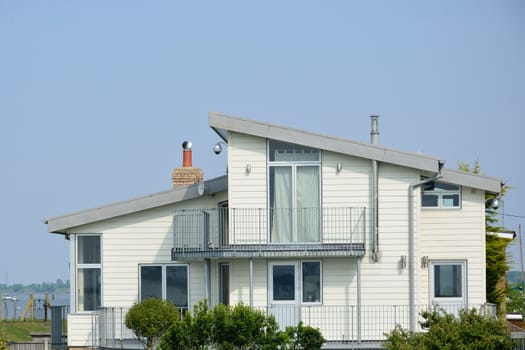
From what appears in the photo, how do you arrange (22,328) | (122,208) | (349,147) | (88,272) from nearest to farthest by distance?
(349,147)
(122,208)
(88,272)
(22,328)

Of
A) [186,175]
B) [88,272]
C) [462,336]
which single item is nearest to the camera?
[462,336]

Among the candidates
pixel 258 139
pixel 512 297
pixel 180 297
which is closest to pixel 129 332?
pixel 180 297

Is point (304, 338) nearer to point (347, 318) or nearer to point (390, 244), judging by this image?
point (347, 318)

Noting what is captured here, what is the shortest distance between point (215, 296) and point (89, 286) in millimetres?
3670

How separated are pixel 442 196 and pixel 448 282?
7.58 ft

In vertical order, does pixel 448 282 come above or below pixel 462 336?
above

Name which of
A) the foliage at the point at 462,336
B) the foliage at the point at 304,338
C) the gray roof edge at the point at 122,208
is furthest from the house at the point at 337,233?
the foliage at the point at 462,336

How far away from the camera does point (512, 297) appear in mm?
51094

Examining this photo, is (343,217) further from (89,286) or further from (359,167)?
(89,286)

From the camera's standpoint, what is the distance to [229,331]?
2714 cm

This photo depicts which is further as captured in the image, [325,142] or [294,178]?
Result: [294,178]

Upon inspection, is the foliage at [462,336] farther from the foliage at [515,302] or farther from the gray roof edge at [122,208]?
the foliage at [515,302]

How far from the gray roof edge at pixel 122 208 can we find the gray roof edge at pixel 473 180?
21.4 feet

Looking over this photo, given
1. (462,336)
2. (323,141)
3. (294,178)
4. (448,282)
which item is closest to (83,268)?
(294,178)
